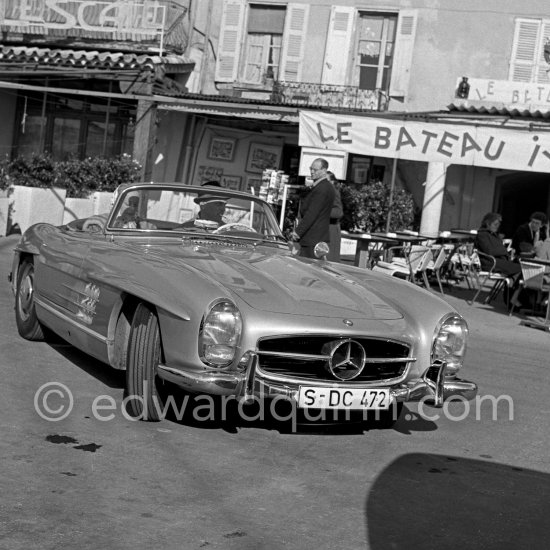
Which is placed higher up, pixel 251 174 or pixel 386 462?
pixel 251 174

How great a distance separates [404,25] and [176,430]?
1709cm

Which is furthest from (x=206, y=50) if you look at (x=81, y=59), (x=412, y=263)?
(x=412, y=263)

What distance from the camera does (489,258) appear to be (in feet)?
45.4

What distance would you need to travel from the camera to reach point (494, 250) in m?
14.1

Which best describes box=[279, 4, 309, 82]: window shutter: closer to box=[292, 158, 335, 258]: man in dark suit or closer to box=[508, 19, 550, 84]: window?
box=[508, 19, 550, 84]: window

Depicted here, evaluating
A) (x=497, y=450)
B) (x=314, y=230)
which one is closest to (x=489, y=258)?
(x=314, y=230)

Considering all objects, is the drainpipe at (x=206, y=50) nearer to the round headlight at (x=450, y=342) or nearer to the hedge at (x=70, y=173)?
the hedge at (x=70, y=173)

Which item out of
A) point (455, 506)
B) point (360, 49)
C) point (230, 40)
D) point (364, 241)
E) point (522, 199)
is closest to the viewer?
point (455, 506)

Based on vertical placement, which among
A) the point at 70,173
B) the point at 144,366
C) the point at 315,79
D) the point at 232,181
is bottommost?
the point at 144,366

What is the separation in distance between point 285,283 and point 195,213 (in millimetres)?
1708

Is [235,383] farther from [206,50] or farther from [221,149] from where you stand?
[206,50]

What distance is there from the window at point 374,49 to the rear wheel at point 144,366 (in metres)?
16.8

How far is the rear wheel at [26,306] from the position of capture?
7.50 metres

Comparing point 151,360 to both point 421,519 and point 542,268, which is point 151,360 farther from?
point 542,268
